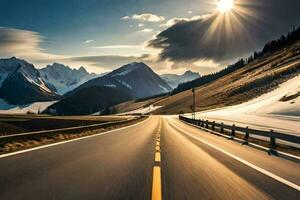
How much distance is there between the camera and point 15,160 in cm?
1001

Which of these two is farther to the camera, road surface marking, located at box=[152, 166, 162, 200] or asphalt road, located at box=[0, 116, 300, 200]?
asphalt road, located at box=[0, 116, 300, 200]

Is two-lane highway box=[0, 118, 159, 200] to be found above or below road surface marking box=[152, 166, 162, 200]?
above

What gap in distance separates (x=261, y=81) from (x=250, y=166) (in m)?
131

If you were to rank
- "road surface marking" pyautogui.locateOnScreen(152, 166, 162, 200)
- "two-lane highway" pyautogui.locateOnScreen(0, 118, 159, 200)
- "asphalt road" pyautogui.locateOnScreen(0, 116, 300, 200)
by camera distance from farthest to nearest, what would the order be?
"asphalt road" pyautogui.locateOnScreen(0, 116, 300, 200) < "two-lane highway" pyautogui.locateOnScreen(0, 118, 159, 200) < "road surface marking" pyautogui.locateOnScreen(152, 166, 162, 200)

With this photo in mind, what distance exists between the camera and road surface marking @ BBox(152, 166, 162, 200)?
6.08 m

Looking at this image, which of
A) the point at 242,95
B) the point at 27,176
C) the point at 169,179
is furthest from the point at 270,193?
the point at 242,95

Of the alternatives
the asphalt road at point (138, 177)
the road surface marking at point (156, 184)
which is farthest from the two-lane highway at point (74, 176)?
the road surface marking at point (156, 184)

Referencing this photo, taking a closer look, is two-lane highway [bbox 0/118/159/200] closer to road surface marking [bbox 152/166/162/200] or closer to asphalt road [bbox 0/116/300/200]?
asphalt road [bbox 0/116/300/200]

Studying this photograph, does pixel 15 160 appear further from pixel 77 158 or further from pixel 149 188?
pixel 149 188

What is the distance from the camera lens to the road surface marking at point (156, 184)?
20.0 feet

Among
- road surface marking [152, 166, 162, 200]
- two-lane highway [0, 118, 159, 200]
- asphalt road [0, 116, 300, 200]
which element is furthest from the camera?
asphalt road [0, 116, 300, 200]

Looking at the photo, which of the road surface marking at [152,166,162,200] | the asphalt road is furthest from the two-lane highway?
the road surface marking at [152,166,162,200]

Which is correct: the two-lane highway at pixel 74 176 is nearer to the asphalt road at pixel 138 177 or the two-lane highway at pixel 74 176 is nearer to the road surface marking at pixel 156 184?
the asphalt road at pixel 138 177

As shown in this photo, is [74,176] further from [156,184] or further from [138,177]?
[156,184]
